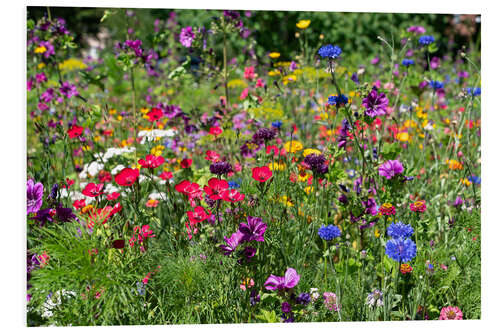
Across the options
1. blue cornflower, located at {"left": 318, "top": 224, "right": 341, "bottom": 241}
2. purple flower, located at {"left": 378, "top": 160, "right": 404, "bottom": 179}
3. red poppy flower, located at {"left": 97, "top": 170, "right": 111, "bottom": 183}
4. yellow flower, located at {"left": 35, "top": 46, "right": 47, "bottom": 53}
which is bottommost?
blue cornflower, located at {"left": 318, "top": 224, "right": 341, "bottom": 241}

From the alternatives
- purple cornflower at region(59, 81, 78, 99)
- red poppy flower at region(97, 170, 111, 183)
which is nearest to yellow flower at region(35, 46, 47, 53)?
purple cornflower at region(59, 81, 78, 99)

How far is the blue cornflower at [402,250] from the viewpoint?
1.37m

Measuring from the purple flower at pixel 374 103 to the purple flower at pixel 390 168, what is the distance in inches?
6.8

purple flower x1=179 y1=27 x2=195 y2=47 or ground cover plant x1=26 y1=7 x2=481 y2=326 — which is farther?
purple flower x1=179 y1=27 x2=195 y2=47

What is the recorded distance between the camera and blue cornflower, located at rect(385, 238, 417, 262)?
137cm

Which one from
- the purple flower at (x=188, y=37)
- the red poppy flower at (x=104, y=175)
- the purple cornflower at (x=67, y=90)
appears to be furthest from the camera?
the purple cornflower at (x=67, y=90)

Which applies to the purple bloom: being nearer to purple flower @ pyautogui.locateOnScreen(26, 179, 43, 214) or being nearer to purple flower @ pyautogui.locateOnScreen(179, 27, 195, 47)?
purple flower @ pyautogui.locateOnScreen(26, 179, 43, 214)

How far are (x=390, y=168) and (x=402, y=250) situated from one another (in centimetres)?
34

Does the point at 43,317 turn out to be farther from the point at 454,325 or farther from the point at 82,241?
the point at 454,325

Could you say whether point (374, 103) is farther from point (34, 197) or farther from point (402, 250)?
point (34, 197)

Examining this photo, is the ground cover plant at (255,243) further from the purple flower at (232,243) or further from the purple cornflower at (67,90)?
the purple cornflower at (67,90)

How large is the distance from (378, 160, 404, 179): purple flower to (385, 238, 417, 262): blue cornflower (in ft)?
1.00

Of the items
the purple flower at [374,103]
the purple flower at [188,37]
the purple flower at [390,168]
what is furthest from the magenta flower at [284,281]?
the purple flower at [188,37]

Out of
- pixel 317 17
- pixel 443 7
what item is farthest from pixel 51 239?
pixel 317 17
